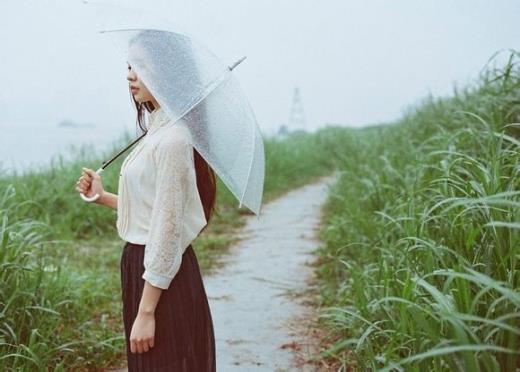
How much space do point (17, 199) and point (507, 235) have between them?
14.5ft

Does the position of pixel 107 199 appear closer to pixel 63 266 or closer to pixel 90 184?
pixel 90 184

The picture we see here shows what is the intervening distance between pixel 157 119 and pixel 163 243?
420 millimetres

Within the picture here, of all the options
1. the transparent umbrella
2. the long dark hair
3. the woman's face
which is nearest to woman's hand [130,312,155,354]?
the long dark hair

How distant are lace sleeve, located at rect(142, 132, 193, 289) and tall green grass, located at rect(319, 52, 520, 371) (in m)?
0.52

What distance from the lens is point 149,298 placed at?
1.76m

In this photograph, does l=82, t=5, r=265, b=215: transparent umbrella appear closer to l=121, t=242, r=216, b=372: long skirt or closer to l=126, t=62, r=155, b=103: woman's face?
l=126, t=62, r=155, b=103: woman's face

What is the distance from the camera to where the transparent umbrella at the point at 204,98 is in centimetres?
187

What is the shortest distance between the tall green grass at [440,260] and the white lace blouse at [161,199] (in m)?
0.53

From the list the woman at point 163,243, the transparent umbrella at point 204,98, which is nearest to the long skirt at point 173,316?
the woman at point 163,243

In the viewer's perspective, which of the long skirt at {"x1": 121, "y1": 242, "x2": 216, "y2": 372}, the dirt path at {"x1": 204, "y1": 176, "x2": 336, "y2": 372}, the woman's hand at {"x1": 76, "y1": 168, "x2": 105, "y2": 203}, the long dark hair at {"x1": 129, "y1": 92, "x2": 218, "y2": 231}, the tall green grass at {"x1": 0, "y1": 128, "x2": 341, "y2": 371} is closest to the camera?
the long skirt at {"x1": 121, "y1": 242, "x2": 216, "y2": 372}

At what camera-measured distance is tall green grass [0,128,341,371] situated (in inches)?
106

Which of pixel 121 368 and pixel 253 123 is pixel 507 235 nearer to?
pixel 253 123

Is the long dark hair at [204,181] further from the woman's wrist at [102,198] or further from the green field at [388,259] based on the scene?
the green field at [388,259]

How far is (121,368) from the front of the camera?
299 cm
